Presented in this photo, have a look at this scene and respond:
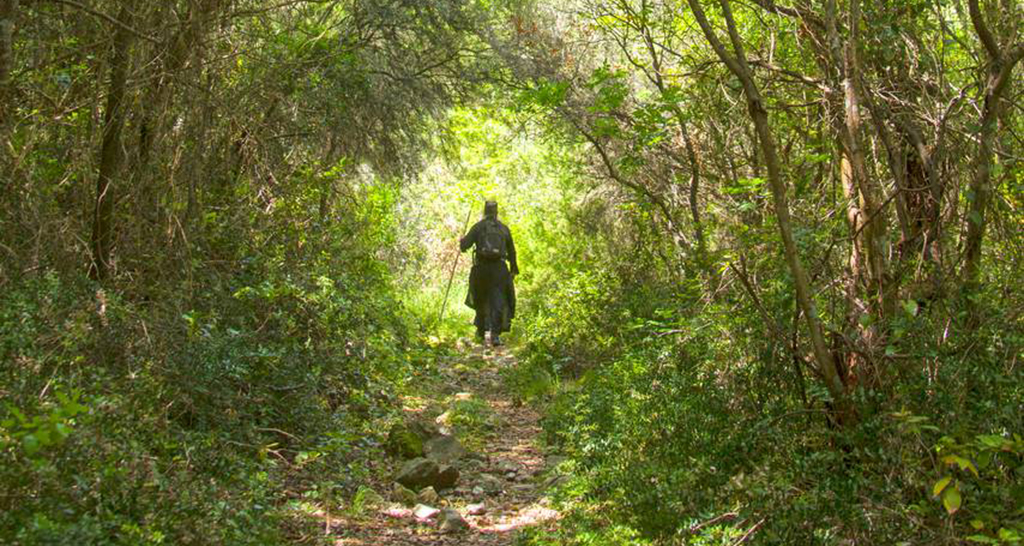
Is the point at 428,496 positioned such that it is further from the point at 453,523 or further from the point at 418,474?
the point at 453,523

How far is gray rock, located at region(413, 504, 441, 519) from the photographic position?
683 centimetres

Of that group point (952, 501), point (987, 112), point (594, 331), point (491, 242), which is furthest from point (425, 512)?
point (491, 242)

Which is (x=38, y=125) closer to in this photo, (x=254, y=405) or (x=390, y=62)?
(x=254, y=405)

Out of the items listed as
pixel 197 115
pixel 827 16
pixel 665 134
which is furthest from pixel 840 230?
pixel 197 115

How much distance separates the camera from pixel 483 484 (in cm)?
779

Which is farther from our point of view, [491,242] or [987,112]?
[491,242]

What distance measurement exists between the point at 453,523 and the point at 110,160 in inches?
145

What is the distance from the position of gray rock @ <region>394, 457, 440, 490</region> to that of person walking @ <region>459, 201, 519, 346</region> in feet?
25.2

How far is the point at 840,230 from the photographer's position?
668 cm

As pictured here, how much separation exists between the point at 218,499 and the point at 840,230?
4306 millimetres

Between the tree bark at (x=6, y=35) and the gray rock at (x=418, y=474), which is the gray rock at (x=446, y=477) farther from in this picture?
the tree bark at (x=6, y=35)

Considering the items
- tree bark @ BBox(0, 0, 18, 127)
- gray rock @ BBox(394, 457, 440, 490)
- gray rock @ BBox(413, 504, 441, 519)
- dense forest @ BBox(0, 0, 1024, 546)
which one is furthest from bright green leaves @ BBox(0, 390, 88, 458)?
gray rock @ BBox(394, 457, 440, 490)

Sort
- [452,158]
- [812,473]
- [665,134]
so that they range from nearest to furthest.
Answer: [812,473]
[665,134]
[452,158]

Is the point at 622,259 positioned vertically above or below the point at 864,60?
above
